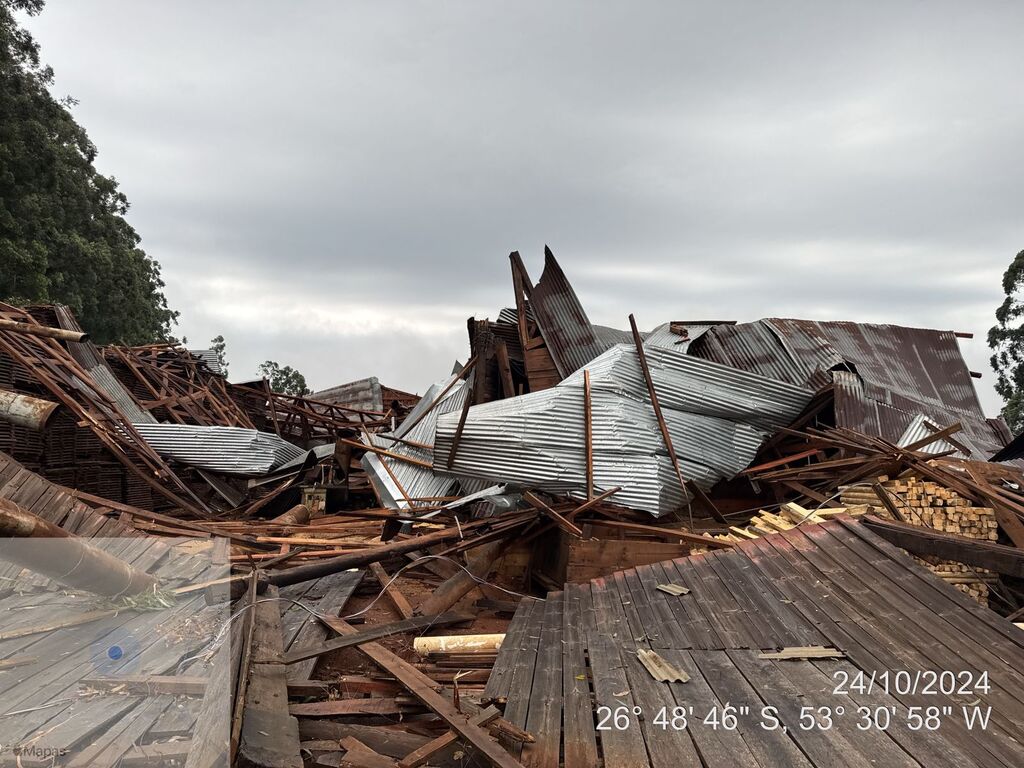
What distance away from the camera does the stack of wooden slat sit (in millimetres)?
7574

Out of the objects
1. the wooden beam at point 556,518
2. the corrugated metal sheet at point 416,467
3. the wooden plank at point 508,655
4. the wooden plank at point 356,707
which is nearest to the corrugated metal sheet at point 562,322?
the corrugated metal sheet at point 416,467

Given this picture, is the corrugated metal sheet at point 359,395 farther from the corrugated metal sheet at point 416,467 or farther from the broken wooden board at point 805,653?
the broken wooden board at point 805,653

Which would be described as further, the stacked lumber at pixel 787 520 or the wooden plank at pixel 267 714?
the stacked lumber at pixel 787 520

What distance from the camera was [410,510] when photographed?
9891 mm

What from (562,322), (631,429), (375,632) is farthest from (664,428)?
(375,632)

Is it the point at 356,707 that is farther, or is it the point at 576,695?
the point at 356,707

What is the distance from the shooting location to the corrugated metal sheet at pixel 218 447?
542 inches

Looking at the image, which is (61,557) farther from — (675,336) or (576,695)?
(675,336)

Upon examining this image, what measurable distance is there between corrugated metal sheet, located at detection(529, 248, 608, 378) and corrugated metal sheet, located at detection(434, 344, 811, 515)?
2450 mm

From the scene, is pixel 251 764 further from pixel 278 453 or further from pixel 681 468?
pixel 278 453

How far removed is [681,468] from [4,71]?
24.9m

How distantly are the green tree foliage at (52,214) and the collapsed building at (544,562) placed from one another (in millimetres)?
8951

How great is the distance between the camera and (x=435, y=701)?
3869mm

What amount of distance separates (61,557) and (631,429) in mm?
6827
